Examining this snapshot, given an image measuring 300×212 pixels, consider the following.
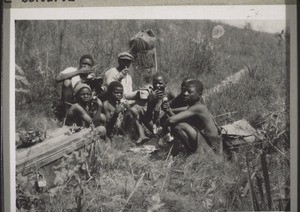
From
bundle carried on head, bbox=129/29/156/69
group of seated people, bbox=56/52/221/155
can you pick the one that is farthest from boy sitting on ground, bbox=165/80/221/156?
bundle carried on head, bbox=129/29/156/69

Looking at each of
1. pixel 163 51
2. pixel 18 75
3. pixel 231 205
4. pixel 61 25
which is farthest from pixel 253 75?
pixel 18 75

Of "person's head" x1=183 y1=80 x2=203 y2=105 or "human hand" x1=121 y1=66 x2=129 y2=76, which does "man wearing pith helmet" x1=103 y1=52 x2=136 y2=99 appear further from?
"person's head" x1=183 y1=80 x2=203 y2=105

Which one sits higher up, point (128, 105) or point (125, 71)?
point (125, 71)

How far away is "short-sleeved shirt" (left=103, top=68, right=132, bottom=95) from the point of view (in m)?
1.59

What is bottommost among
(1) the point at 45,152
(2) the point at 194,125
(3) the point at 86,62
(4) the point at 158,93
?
(1) the point at 45,152

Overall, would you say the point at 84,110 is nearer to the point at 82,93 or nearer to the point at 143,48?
the point at 82,93

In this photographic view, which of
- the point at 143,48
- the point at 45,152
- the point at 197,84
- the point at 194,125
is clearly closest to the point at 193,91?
the point at 197,84

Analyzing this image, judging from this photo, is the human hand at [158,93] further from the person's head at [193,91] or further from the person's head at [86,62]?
the person's head at [86,62]

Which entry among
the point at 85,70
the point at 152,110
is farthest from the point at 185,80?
the point at 85,70

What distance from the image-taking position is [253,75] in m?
1.57

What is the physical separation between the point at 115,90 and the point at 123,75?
0.07 metres

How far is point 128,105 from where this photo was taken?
159 centimetres

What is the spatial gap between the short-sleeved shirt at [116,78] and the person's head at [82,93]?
0.25 ft

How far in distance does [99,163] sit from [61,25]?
21.9 inches
